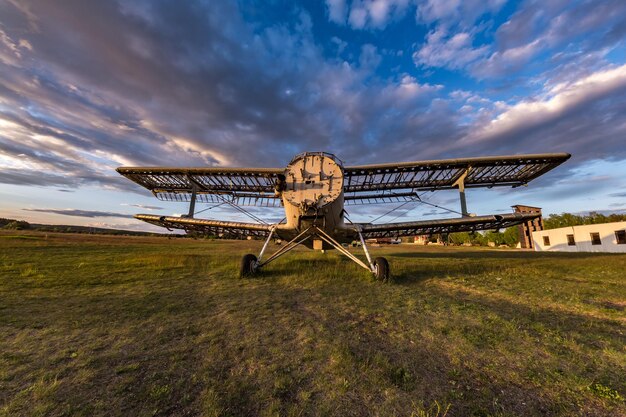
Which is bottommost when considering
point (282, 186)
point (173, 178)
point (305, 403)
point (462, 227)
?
point (305, 403)

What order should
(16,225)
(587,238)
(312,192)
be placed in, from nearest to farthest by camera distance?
1. (312,192)
2. (587,238)
3. (16,225)

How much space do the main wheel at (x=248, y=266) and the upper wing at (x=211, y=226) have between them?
217 cm

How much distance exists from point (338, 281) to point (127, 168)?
38.2ft

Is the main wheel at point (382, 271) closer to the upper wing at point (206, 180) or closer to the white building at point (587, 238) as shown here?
the upper wing at point (206, 180)

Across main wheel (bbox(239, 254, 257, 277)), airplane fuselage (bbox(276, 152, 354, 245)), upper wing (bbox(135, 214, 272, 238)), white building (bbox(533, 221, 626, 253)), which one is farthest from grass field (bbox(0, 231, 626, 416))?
white building (bbox(533, 221, 626, 253))

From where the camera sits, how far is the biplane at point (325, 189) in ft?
33.0

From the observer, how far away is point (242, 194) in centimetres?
1559

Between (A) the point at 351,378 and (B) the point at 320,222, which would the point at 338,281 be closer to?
(B) the point at 320,222

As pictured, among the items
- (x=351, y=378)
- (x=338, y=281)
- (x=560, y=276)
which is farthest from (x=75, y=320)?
(x=560, y=276)

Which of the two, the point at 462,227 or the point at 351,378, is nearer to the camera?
the point at 351,378

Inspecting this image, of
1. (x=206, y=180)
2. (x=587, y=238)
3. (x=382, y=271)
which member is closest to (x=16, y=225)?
(x=206, y=180)

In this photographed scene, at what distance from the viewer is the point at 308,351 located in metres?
3.67

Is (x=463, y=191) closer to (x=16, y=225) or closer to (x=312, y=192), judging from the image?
(x=312, y=192)

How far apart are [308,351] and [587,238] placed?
53160 mm
